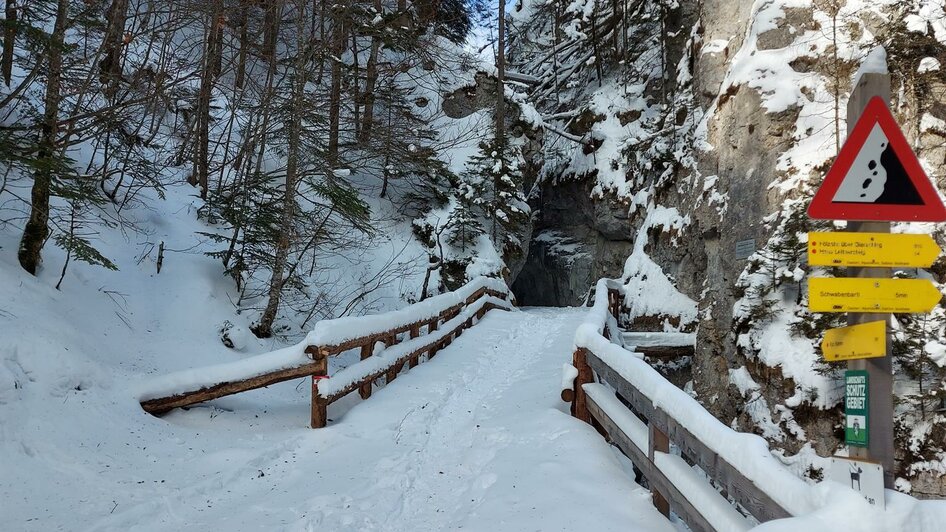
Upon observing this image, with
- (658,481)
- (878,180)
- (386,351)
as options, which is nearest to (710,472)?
(658,481)

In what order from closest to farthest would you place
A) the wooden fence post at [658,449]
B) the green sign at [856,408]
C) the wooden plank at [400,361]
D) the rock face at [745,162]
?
1. the green sign at [856,408]
2. the wooden fence post at [658,449]
3. the wooden plank at [400,361]
4. the rock face at [745,162]

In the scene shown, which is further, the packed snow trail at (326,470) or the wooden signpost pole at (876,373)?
the packed snow trail at (326,470)

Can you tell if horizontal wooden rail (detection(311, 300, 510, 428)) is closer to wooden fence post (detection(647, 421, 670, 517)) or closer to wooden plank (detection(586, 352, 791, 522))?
wooden plank (detection(586, 352, 791, 522))

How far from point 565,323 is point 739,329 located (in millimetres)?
4578

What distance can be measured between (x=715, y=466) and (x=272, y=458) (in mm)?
3751

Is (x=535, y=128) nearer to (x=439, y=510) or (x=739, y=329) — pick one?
(x=739, y=329)

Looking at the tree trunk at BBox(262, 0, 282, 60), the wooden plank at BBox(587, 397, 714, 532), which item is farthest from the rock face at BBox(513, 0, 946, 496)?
the tree trunk at BBox(262, 0, 282, 60)

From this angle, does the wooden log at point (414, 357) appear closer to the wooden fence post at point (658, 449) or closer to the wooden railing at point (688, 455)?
the wooden railing at point (688, 455)

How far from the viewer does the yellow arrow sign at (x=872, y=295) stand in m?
2.13

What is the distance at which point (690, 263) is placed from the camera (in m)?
13.8

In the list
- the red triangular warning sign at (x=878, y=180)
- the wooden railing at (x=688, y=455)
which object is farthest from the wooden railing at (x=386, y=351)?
the red triangular warning sign at (x=878, y=180)

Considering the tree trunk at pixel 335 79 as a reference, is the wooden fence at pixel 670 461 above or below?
below

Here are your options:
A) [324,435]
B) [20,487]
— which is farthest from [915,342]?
[20,487]

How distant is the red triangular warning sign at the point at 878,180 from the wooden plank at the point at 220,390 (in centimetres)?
508
